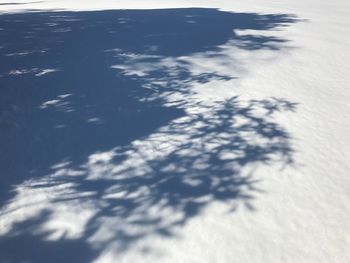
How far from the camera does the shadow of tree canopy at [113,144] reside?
4.31 metres

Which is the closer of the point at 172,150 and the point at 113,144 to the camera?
the point at 172,150

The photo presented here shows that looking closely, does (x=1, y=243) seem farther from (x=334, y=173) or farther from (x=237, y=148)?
(x=334, y=173)

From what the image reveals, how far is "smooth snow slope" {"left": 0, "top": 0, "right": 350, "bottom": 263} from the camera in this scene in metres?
4.12

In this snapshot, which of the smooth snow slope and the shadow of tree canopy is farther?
the shadow of tree canopy

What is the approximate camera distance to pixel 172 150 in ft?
19.2

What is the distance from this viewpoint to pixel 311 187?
16.6 ft

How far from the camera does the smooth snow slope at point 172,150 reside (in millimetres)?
4117

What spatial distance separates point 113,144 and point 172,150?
3.32 ft

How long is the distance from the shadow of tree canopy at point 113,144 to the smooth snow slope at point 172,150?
23mm

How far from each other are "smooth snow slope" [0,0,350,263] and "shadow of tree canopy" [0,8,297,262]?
0.02 m

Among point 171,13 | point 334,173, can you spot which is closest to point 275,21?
point 171,13

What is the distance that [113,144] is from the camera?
595 cm

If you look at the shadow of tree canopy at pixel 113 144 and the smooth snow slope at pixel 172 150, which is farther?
the shadow of tree canopy at pixel 113 144

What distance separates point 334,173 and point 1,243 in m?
4.68
